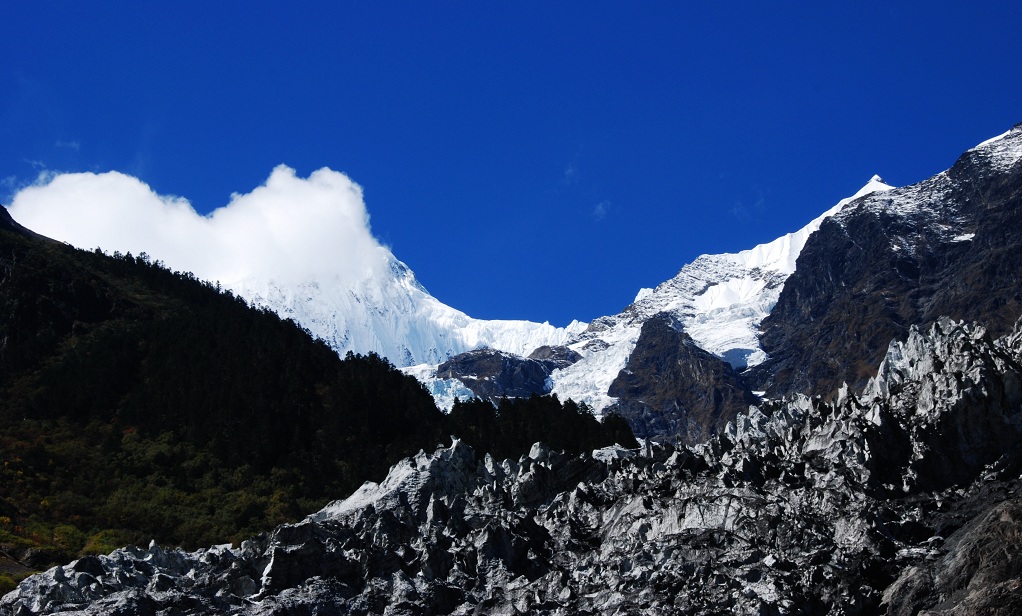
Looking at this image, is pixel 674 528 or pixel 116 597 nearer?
pixel 116 597

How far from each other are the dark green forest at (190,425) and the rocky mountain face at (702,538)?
34558 mm

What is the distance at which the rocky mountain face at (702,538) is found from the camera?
173 feet

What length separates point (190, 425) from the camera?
125562 millimetres

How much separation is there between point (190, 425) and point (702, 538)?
8308 centimetres

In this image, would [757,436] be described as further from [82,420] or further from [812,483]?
[82,420]

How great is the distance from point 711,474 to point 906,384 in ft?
54.0

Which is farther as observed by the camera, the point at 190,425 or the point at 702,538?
the point at 190,425

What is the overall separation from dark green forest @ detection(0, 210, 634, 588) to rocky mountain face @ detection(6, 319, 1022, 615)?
34.6 m

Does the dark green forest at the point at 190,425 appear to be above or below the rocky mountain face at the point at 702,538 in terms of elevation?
above

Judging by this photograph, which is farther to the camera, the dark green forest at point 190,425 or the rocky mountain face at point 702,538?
the dark green forest at point 190,425

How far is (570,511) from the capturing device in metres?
71.2

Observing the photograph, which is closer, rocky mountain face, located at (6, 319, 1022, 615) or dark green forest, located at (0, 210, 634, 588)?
rocky mountain face, located at (6, 319, 1022, 615)

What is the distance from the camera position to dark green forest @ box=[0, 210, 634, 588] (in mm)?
102438

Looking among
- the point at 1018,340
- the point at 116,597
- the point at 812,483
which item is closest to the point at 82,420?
the point at 116,597
